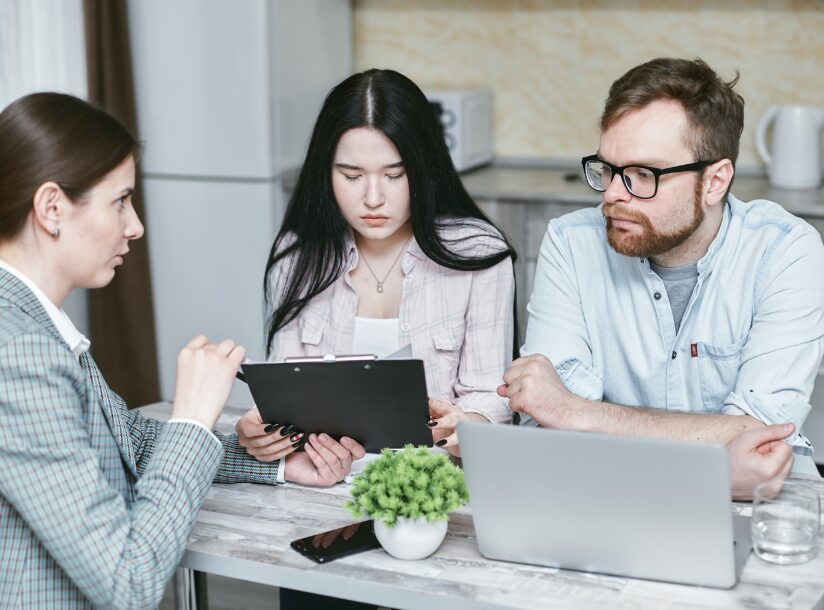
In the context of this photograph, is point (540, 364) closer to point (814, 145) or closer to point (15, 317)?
point (15, 317)

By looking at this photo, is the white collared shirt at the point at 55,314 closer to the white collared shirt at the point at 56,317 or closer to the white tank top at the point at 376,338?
the white collared shirt at the point at 56,317

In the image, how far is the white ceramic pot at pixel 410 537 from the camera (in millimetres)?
1412

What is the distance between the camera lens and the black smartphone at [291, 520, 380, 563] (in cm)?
144

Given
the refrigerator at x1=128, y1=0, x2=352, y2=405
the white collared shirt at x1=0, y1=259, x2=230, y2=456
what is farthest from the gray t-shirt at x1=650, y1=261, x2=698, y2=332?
the refrigerator at x1=128, y1=0, x2=352, y2=405

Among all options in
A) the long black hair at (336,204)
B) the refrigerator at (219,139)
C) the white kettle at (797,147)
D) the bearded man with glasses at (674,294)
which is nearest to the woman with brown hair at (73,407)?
the bearded man with glasses at (674,294)

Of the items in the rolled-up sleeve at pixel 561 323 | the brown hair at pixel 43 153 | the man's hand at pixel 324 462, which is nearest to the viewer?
the brown hair at pixel 43 153

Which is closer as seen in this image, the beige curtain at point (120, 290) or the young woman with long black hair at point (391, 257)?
the young woman with long black hair at point (391, 257)

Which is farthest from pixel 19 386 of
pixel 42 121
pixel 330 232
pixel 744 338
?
pixel 744 338

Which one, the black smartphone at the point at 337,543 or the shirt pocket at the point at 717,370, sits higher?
the shirt pocket at the point at 717,370

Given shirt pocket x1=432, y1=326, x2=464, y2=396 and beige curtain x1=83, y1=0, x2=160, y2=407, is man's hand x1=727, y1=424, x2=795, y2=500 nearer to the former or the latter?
shirt pocket x1=432, y1=326, x2=464, y2=396

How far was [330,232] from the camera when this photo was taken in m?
2.29

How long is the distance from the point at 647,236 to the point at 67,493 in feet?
3.51

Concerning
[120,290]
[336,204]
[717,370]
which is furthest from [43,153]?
[120,290]

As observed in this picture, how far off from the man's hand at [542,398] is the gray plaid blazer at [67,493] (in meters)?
0.55
